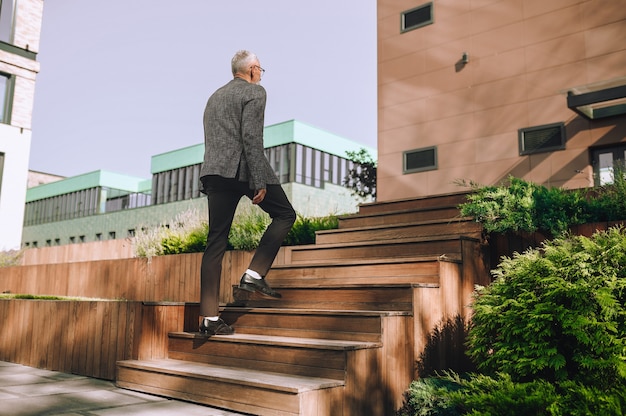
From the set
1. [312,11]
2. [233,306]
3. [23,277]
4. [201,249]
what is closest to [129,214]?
[312,11]

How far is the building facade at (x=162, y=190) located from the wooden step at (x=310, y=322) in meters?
20.3

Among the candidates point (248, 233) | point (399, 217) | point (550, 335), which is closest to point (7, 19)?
point (248, 233)

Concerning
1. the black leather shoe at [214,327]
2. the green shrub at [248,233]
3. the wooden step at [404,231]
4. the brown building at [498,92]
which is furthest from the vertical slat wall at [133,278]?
the brown building at [498,92]

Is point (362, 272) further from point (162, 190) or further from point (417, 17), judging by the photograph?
point (162, 190)

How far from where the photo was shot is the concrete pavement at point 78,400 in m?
3.17

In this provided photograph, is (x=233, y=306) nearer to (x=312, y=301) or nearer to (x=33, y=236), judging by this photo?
(x=312, y=301)

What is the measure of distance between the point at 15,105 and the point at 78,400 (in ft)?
65.3

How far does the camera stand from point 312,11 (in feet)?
54.0

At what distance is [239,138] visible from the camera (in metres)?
4.06

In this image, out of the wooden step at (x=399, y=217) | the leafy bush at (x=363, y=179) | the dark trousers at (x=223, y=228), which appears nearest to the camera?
the dark trousers at (x=223, y=228)

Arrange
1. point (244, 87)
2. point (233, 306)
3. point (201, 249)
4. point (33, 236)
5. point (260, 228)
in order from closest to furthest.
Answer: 1. point (244, 87)
2. point (233, 306)
3. point (260, 228)
4. point (201, 249)
5. point (33, 236)

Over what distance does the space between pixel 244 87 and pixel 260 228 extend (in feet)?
8.33

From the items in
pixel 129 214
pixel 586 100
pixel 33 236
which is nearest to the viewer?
pixel 586 100

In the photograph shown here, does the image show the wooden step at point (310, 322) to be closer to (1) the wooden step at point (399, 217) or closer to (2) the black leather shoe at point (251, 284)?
(2) the black leather shoe at point (251, 284)
